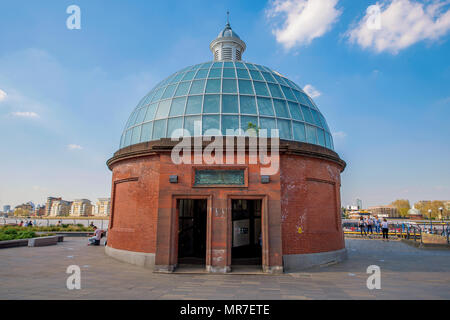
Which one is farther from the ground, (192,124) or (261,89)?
(261,89)

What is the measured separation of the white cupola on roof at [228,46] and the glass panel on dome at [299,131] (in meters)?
9.04

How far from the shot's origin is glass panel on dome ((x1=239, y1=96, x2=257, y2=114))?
1388cm

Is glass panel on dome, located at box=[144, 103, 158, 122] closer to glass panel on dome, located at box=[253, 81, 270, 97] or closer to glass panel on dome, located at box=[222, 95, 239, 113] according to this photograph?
glass panel on dome, located at box=[222, 95, 239, 113]

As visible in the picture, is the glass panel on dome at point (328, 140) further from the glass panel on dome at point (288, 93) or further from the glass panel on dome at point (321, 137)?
the glass panel on dome at point (288, 93)

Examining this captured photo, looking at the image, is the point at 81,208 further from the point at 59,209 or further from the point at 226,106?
the point at 226,106

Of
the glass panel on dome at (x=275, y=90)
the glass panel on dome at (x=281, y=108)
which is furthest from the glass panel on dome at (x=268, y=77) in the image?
the glass panel on dome at (x=281, y=108)

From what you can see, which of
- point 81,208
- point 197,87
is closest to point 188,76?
point 197,87

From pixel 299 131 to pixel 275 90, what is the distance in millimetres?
2851

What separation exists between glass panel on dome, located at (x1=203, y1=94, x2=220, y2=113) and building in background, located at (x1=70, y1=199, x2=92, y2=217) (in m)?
194

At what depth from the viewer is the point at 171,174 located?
1148 cm

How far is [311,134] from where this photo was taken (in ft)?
49.3

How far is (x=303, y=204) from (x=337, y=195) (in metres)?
3.47
